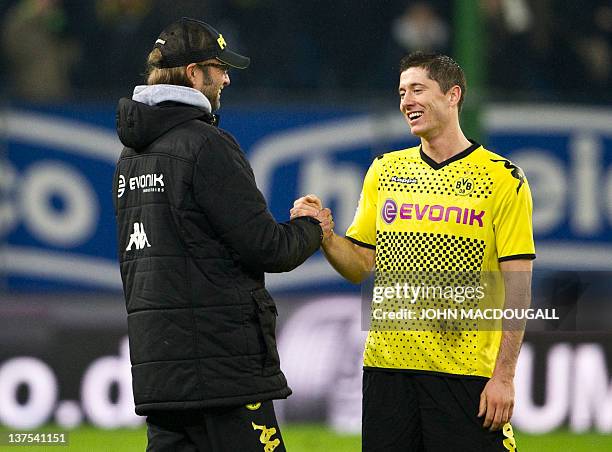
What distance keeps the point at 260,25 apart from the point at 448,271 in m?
6.24

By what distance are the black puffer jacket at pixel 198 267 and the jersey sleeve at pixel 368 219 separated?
2.33 feet

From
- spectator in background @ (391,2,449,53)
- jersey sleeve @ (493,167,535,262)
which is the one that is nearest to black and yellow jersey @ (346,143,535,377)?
jersey sleeve @ (493,167,535,262)

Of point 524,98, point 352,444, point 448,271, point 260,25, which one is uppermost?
point 260,25

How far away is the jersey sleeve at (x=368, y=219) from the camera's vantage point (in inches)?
204

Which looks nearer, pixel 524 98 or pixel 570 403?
pixel 570 403

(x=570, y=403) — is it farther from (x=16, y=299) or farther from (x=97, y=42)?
(x=97, y=42)

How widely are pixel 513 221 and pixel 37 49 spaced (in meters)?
6.47

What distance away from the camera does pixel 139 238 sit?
4.53 m

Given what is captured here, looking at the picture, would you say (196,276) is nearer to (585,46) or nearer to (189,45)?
(189,45)

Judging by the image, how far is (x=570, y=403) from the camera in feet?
26.8

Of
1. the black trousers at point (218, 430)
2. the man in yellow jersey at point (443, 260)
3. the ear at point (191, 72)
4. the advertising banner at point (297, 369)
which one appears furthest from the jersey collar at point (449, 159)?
the advertising banner at point (297, 369)

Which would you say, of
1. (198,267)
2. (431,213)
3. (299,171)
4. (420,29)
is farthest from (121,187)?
(420,29)

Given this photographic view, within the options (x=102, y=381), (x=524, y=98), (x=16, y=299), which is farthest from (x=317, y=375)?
(x=524, y=98)

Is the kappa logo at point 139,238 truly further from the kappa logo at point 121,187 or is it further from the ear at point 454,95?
the ear at point 454,95
